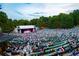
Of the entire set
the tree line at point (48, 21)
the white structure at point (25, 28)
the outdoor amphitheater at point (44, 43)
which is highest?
the tree line at point (48, 21)

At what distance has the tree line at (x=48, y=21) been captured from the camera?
4.08ft

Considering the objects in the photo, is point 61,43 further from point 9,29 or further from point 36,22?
point 9,29

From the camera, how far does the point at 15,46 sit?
125 centimetres

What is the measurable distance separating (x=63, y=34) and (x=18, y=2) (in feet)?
1.14

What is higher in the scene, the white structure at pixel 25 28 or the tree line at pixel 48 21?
the tree line at pixel 48 21

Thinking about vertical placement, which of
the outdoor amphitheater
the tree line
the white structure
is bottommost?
the outdoor amphitheater

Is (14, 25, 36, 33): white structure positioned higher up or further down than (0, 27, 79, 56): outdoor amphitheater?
higher up

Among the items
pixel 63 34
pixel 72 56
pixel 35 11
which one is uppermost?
pixel 35 11

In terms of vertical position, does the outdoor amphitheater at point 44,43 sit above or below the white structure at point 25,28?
below

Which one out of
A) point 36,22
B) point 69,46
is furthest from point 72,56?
point 36,22

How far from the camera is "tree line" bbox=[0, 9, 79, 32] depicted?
124 cm

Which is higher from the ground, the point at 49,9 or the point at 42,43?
the point at 49,9

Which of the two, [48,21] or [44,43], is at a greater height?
[48,21]

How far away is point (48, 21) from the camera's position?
126 cm
